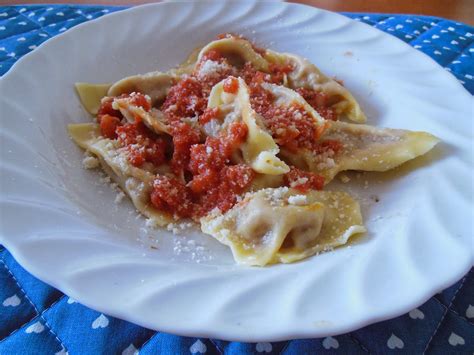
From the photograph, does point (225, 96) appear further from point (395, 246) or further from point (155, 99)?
point (395, 246)

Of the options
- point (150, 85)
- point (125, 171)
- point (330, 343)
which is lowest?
point (330, 343)

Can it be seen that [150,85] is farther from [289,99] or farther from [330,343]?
[330,343]

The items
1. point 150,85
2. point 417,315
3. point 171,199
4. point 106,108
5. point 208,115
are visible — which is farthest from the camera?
point 150,85

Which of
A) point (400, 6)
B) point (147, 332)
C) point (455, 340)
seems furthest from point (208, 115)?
point (400, 6)

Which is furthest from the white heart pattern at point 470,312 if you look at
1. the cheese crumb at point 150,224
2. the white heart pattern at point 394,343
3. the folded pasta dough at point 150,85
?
the folded pasta dough at point 150,85

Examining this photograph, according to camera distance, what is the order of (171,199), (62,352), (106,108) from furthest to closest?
(106,108), (171,199), (62,352)

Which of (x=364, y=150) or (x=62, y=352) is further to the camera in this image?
(x=364, y=150)
